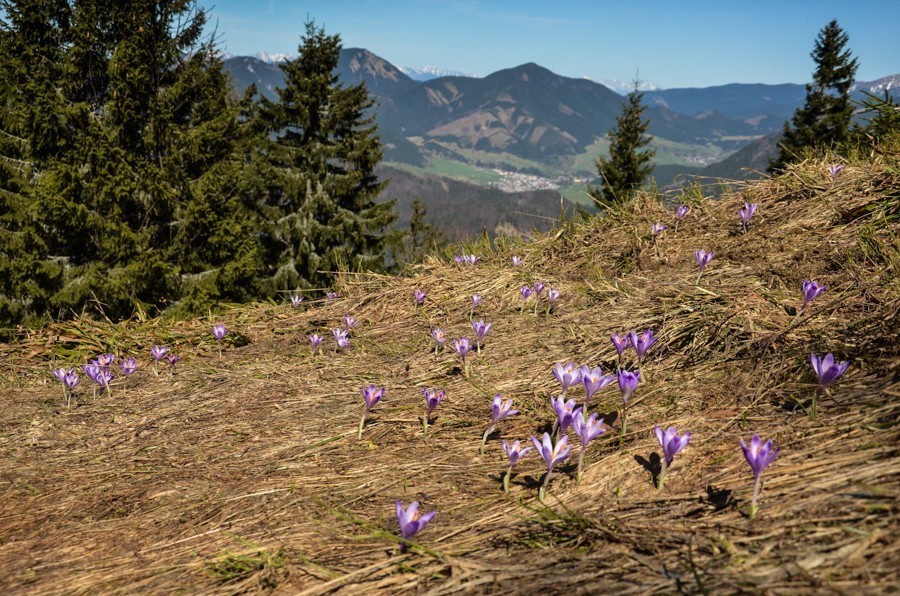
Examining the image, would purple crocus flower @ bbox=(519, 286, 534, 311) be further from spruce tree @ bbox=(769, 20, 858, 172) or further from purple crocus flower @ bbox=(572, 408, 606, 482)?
spruce tree @ bbox=(769, 20, 858, 172)

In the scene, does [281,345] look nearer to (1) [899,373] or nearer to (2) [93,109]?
(1) [899,373]

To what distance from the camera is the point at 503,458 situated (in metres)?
2.03

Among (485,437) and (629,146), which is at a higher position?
(629,146)

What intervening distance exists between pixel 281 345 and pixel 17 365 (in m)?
2.15

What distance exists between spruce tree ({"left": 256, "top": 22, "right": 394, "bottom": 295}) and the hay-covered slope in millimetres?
19154

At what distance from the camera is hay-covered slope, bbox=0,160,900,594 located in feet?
4.20

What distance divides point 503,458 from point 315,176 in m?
23.1

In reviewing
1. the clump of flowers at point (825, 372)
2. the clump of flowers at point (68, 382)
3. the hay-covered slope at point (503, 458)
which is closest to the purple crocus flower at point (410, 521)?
the hay-covered slope at point (503, 458)

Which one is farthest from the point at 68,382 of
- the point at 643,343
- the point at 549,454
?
the point at 643,343

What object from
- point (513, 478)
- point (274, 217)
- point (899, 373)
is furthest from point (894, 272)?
point (274, 217)

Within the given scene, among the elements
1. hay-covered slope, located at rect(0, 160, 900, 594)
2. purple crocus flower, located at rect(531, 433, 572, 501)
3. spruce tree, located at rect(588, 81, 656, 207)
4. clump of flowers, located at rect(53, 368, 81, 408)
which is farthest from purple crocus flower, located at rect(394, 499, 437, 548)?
spruce tree, located at rect(588, 81, 656, 207)

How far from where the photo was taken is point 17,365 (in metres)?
4.10

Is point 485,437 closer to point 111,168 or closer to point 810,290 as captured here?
point 810,290

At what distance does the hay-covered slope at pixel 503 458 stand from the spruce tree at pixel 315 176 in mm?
19154
